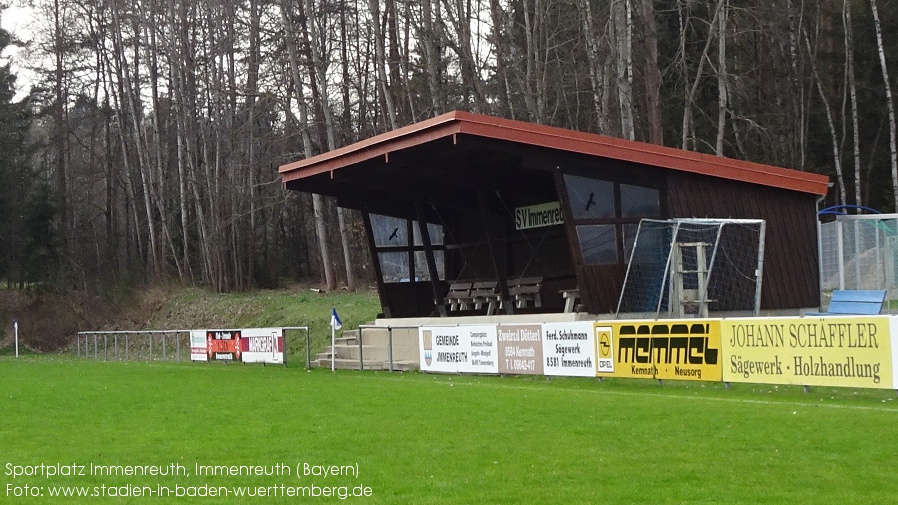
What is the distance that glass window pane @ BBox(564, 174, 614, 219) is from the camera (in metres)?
25.5

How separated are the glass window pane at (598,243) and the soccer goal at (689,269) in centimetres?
48

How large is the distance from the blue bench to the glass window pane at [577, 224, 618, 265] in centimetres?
443

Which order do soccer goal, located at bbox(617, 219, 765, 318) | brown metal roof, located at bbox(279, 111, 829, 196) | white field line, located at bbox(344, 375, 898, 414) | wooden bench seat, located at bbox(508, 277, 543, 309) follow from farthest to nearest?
wooden bench seat, located at bbox(508, 277, 543, 309), soccer goal, located at bbox(617, 219, 765, 318), brown metal roof, located at bbox(279, 111, 829, 196), white field line, located at bbox(344, 375, 898, 414)

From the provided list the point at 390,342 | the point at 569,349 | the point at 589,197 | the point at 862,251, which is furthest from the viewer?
the point at 862,251

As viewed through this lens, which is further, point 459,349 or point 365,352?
point 365,352

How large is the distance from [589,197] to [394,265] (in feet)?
29.3

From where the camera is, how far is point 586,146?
24.8 meters

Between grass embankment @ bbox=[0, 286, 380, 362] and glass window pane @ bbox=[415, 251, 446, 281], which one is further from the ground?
glass window pane @ bbox=[415, 251, 446, 281]

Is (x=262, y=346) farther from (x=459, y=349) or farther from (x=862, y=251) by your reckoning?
(x=862, y=251)

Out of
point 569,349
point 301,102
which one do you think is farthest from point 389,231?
point 569,349

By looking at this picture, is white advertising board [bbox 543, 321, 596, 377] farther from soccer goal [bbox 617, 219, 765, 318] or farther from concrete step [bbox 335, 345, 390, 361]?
concrete step [bbox 335, 345, 390, 361]

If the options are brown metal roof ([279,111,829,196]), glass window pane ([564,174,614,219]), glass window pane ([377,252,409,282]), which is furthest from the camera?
glass window pane ([377,252,409,282])

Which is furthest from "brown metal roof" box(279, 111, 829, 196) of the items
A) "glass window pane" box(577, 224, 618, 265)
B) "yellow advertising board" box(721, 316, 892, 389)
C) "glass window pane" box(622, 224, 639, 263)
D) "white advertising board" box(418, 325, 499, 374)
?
"yellow advertising board" box(721, 316, 892, 389)

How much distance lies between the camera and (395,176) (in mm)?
29922
